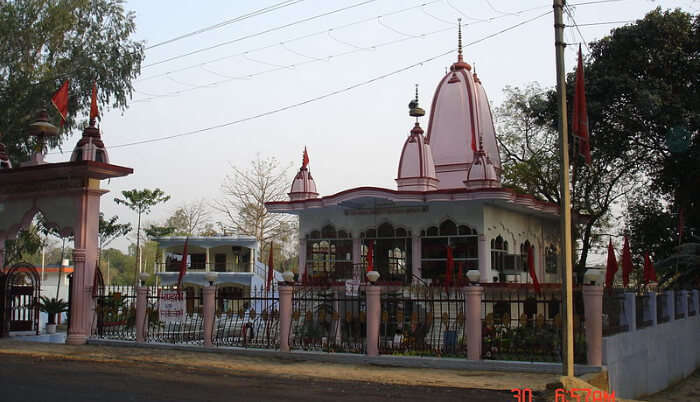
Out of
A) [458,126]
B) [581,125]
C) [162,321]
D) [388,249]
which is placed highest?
[458,126]

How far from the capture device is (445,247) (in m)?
22.6

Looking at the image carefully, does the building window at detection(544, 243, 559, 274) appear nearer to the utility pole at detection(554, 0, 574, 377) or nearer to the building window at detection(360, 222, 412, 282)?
the building window at detection(360, 222, 412, 282)

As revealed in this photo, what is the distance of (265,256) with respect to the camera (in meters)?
55.9

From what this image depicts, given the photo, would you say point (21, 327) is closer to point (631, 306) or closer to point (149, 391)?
point (149, 391)

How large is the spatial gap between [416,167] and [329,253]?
14.9 ft

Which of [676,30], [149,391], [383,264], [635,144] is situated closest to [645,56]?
[676,30]

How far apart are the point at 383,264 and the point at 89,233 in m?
10.2

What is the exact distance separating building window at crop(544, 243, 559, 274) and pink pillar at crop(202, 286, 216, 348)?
1597cm

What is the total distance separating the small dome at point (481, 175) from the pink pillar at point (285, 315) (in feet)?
32.4

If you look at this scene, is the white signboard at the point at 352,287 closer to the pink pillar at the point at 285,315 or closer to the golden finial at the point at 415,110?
the pink pillar at the point at 285,315

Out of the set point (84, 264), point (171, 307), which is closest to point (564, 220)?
point (171, 307)

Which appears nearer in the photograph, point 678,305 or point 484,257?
point 678,305

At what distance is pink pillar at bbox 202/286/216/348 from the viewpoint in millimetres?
15711

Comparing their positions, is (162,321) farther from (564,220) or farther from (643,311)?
(643,311)
